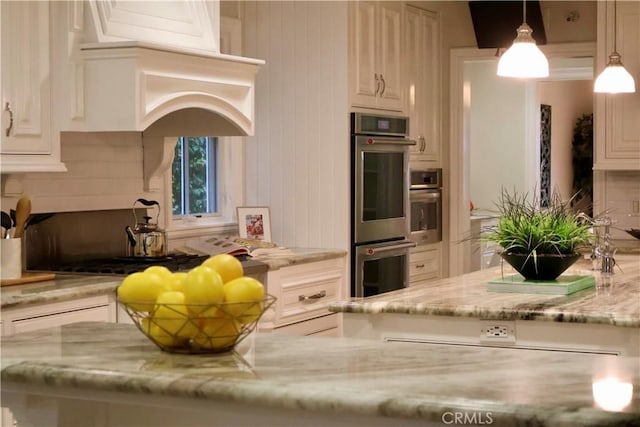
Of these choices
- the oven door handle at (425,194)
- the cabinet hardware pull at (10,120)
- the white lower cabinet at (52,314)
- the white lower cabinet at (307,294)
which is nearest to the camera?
the white lower cabinet at (52,314)

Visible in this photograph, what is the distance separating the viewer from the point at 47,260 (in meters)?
4.16

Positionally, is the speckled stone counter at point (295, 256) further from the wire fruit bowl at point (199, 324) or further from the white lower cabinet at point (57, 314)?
the wire fruit bowl at point (199, 324)

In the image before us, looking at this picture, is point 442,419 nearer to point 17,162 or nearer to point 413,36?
point 17,162

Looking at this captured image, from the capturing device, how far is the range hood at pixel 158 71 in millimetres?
3875

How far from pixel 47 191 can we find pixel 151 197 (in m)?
0.74

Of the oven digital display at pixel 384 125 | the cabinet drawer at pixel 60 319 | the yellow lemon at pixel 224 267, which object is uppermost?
the oven digital display at pixel 384 125

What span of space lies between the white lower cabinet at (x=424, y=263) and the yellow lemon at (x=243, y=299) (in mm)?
4742

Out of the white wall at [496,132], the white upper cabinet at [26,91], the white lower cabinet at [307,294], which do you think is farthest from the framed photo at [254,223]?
the white wall at [496,132]

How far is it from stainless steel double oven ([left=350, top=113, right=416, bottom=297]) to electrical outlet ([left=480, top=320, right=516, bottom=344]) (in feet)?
7.79

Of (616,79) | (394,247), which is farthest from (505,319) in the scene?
(394,247)

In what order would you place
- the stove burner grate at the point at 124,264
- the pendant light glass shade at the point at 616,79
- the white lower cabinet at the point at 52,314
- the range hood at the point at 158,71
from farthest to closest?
the pendant light glass shade at the point at 616,79 < the stove burner grate at the point at 124,264 < the range hood at the point at 158,71 < the white lower cabinet at the point at 52,314

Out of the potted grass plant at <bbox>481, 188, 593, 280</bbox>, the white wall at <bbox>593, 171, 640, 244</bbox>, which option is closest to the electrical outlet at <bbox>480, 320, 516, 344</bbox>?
the potted grass plant at <bbox>481, 188, 593, 280</bbox>

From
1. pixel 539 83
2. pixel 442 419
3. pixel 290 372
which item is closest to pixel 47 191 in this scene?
pixel 290 372

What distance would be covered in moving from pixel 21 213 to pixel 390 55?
9.29 feet
